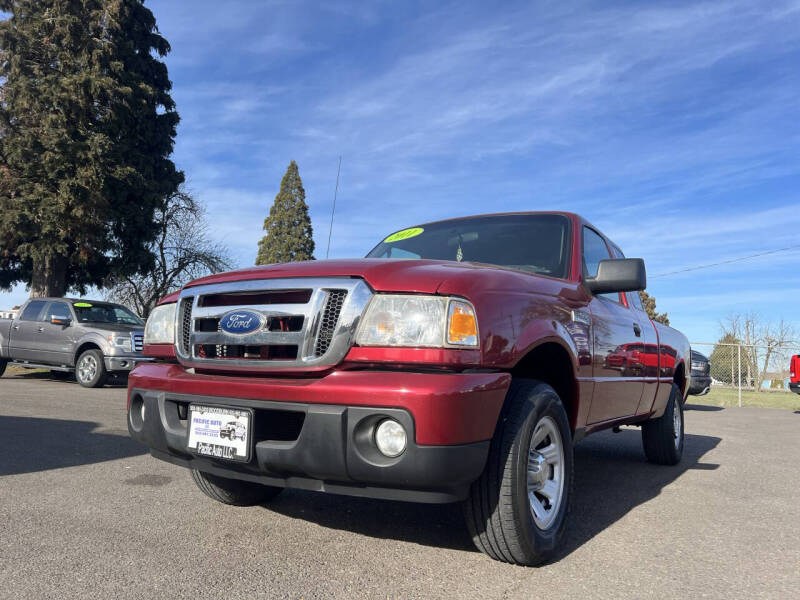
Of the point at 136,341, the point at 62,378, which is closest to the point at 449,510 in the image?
the point at 136,341

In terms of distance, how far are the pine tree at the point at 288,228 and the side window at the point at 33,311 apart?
23926 mm

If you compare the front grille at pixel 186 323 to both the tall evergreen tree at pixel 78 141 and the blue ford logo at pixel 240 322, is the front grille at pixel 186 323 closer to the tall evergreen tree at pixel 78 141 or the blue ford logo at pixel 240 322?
the blue ford logo at pixel 240 322

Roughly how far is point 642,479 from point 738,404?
12.5 metres

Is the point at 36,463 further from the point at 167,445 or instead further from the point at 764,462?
the point at 764,462

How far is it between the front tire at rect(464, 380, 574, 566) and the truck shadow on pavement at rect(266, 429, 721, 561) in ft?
0.85

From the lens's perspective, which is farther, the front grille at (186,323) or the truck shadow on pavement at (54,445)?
the truck shadow on pavement at (54,445)

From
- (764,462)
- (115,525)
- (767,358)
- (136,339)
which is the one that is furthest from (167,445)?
(767,358)

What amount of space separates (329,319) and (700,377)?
1175cm

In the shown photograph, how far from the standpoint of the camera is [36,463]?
14.3ft

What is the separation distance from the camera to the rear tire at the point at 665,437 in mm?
5188

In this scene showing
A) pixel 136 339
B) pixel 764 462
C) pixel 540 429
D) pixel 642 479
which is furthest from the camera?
pixel 136 339

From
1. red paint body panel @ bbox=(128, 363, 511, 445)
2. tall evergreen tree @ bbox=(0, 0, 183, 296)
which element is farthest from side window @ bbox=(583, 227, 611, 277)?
tall evergreen tree @ bbox=(0, 0, 183, 296)

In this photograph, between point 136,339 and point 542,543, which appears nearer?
point 542,543

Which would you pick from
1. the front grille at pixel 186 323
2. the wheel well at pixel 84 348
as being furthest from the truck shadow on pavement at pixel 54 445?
the wheel well at pixel 84 348
